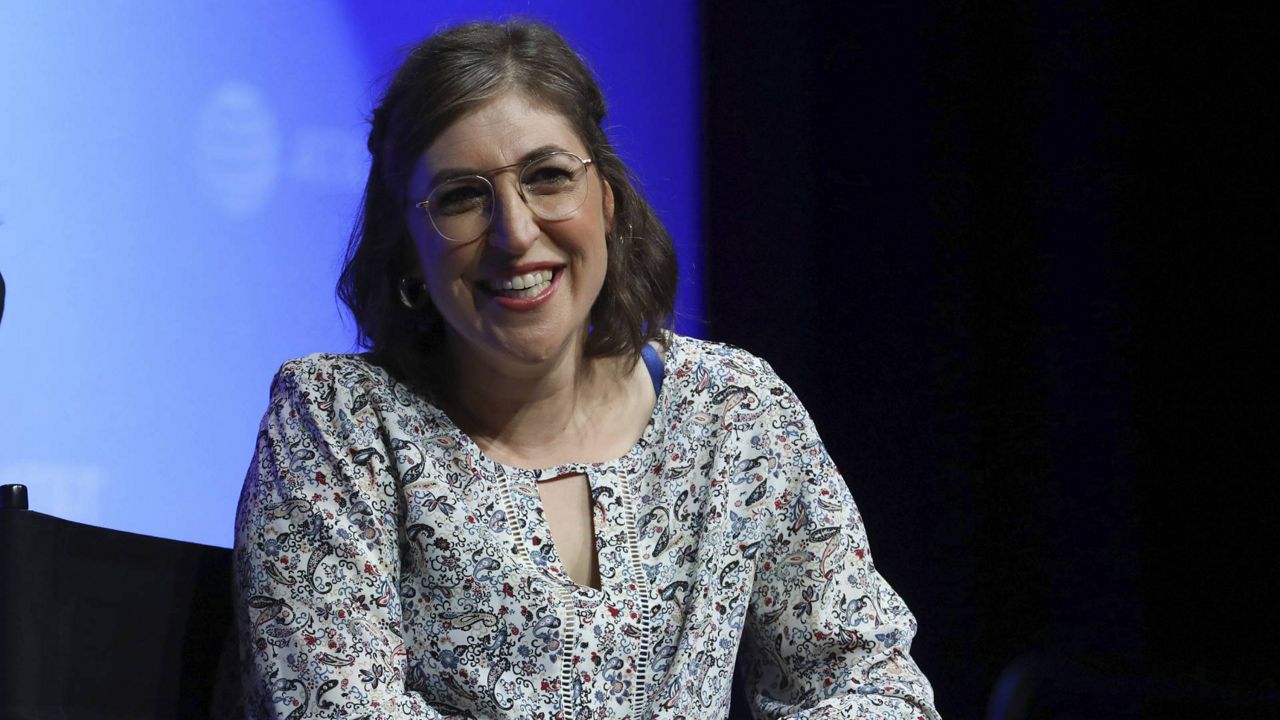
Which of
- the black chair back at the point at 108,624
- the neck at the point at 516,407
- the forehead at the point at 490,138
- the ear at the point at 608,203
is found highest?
the forehead at the point at 490,138

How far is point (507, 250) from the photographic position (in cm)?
160

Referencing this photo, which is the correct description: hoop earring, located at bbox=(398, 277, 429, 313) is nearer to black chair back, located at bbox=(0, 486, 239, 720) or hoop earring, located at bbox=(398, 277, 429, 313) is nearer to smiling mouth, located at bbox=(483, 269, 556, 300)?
smiling mouth, located at bbox=(483, 269, 556, 300)

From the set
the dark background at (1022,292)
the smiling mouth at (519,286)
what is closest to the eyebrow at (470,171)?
the smiling mouth at (519,286)

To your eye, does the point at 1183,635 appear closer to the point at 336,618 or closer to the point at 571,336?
the point at 571,336

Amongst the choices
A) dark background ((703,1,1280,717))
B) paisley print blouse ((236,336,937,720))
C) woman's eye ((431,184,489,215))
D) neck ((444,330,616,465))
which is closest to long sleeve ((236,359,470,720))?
paisley print blouse ((236,336,937,720))

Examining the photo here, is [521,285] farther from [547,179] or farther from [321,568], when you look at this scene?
[321,568]

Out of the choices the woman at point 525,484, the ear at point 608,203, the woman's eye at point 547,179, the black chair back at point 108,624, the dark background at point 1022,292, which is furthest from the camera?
the dark background at point 1022,292

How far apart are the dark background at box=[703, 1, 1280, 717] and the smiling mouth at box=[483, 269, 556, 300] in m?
1.16

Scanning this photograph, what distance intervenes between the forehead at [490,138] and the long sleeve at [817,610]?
0.49 m

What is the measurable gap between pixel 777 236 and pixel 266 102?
1070 mm

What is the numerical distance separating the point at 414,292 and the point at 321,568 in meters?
0.40

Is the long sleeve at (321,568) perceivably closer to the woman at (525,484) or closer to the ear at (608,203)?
the woman at (525,484)

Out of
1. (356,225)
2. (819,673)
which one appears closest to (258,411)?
(356,225)

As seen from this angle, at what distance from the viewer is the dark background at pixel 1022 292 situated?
7.73ft
